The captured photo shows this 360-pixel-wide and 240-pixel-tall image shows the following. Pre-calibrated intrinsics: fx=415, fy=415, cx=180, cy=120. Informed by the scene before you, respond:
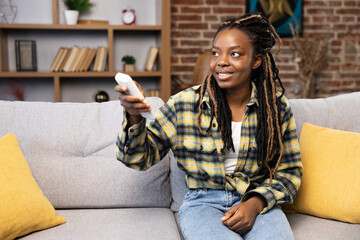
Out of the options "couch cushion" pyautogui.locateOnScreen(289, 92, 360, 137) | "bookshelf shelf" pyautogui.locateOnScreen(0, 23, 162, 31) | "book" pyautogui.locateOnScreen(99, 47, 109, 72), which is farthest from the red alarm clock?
"couch cushion" pyautogui.locateOnScreen(289, 92, 360, 137)

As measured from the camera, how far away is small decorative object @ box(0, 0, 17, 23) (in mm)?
3338

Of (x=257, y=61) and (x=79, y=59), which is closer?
(x=257, y=61)

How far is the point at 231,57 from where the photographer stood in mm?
1396

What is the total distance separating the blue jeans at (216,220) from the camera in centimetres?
124

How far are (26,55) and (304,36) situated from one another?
2423 mm

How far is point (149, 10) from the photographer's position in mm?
3613

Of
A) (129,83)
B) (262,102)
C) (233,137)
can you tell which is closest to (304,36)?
(262,102)

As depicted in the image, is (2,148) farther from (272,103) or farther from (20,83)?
(20,83)

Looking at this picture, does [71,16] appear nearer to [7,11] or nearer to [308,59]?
[7,11]

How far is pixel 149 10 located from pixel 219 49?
235 centimetres

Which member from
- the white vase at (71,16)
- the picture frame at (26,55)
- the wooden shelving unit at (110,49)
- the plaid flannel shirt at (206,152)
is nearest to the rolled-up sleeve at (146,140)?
the plaid flannel shirt at (206,152)

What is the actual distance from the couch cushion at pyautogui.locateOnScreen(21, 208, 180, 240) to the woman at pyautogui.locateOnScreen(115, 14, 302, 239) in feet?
0.32

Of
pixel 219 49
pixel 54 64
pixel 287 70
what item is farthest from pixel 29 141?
pixel 287 70

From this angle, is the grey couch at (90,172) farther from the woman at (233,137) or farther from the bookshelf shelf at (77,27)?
the bookshelf shelf at (77,27)
